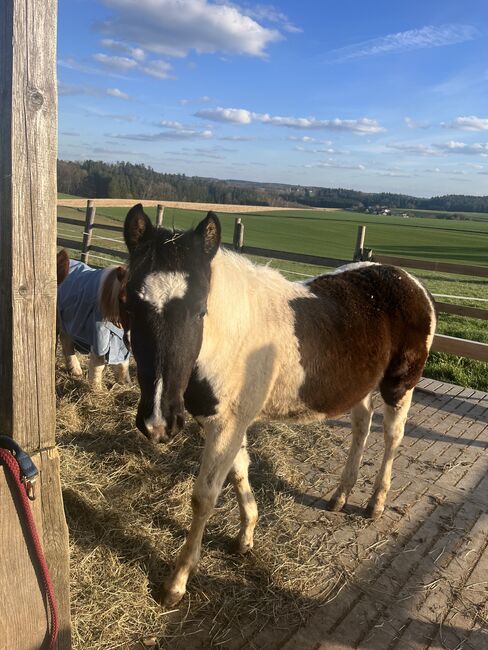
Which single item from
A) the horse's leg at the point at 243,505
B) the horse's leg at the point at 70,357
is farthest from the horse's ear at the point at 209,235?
the horse's leg at the point at 70,357

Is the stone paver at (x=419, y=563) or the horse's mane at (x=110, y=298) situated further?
the horse's mane at (x=110, y=298)

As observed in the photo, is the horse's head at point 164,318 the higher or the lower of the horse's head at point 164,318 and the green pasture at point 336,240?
the lower

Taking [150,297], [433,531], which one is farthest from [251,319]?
[433,531]

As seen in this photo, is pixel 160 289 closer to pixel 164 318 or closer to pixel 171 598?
pixel 164 318

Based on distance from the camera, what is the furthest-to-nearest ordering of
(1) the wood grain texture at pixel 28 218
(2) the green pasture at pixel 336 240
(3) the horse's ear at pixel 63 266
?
(2) the green pasture at pixel 336 240, (3) the horse's ear at pixel 63 266, (1) the wood grain texture at pixel 28 218

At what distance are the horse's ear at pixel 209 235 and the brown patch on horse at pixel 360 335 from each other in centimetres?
87

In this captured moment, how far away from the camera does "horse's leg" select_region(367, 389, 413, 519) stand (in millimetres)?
3504

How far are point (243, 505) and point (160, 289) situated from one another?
1.74 metres

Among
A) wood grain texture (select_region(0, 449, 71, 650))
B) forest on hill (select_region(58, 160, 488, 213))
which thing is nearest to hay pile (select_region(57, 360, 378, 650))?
wood grain texture (select_region(0, 449, 71, 650))

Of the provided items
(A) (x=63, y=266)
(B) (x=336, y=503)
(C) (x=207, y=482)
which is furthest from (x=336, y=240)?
(C) (x=207, y=482)

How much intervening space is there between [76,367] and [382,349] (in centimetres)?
377

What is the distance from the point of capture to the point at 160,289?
6.67 ft

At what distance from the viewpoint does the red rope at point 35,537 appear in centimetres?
152

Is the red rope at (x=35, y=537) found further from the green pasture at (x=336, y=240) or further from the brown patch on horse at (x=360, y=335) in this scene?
the green pasture at (x=336, y=240)
